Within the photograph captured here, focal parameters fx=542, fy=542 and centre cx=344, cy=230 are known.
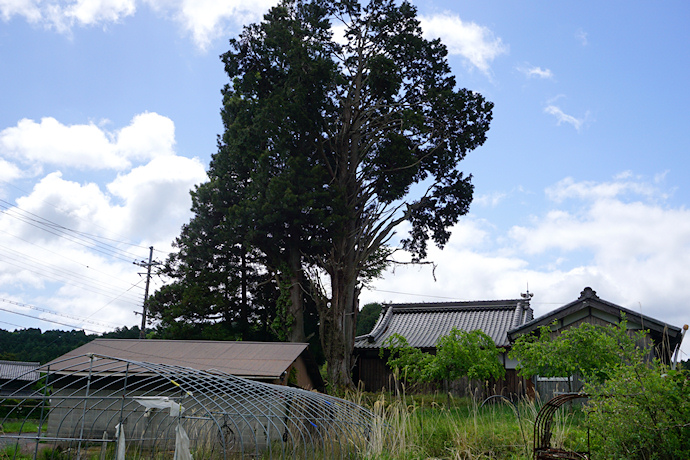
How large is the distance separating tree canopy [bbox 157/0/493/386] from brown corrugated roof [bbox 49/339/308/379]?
2069 millimetres

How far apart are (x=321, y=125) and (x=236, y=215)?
3573 mm

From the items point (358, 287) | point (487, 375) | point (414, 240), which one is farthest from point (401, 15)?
point (487, 375)

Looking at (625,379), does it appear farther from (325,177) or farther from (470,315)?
(470,315)

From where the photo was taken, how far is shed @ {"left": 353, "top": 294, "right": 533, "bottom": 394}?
57.8 ft

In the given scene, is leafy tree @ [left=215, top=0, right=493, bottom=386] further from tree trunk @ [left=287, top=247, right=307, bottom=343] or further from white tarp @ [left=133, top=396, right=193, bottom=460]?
white tarp @ [left=133, top=396, right=193, bottom=460]

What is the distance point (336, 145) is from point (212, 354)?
708 cm

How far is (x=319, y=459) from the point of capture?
7801 millimetres

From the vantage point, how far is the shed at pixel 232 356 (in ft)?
41.0

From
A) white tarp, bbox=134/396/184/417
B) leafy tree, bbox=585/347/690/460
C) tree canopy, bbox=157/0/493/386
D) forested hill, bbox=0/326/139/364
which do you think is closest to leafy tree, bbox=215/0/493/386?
tree canopy, bbox=157/0/493/386

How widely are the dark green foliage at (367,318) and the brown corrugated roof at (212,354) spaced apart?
13.8 m

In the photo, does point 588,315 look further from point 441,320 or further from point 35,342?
point 35,342

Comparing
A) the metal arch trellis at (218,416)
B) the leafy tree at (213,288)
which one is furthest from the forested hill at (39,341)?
the metal arch trellis at (218,416)

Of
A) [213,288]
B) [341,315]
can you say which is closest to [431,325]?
[341,315]

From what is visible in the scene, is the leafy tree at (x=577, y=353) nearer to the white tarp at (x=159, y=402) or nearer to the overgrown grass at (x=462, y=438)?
the overgrown grass at (x=462, y=438)
